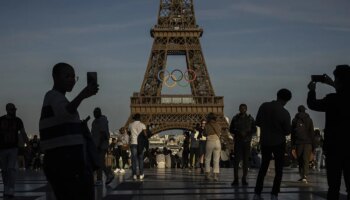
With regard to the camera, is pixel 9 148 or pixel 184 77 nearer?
pixel 9 148

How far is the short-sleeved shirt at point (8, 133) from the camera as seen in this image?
11.8 m

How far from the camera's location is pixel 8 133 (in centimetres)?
1184

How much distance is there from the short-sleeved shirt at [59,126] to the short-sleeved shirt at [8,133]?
21.3 ft

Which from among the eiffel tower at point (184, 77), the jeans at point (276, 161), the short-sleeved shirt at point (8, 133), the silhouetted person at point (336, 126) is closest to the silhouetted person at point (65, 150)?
the silhouetted person at point (336, 126)

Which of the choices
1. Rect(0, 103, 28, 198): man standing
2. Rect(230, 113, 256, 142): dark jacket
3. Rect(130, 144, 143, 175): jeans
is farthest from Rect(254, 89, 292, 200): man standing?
Rect(130, 144, 143, 175): jeans

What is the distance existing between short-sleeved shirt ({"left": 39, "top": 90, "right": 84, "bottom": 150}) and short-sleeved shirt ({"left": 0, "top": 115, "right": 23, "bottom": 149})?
649 centimetres

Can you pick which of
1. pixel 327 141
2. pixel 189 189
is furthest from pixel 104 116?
pixel 327 141

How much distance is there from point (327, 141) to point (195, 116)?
6256cm

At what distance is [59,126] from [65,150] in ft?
0.64

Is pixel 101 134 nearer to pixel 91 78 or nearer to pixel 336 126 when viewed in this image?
Result: pixel 336 126

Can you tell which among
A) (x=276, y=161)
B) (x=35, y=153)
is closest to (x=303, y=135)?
(x=276, y=161)

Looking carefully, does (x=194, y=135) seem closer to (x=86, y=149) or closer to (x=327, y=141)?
(x=327, y=141)

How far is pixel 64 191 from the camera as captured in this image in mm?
5410

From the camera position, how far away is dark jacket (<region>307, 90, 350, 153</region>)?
24.0 ft
